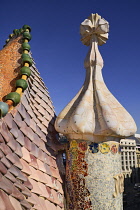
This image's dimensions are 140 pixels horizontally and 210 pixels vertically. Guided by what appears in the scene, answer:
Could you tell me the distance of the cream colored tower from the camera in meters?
4.12

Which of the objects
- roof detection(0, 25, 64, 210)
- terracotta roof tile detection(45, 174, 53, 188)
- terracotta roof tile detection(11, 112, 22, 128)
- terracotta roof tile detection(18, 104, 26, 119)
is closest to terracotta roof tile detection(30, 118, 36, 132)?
roof detection(0, 25, 64, 210)

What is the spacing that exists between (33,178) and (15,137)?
768 millimetres

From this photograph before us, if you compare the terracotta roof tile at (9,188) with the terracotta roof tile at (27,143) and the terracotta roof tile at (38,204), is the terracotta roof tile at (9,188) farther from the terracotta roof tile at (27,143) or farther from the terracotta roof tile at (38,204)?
the terracotta roof tile at (27,143)

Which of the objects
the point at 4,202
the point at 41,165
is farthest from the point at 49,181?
the point at 4,202

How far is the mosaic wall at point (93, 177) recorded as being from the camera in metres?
4.11

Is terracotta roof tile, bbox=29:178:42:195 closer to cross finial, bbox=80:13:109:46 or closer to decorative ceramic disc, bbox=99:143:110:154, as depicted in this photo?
decorative ceramic disc, bbox=99:143:110:154

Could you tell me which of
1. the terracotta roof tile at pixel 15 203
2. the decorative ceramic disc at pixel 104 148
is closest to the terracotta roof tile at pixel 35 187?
the terracotta roof tile at pixel 15 203

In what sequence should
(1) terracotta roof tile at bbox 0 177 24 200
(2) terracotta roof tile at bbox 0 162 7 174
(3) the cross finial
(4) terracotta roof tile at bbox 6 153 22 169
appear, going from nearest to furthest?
(1) terracotta roof tile at bbox 0 177 24 200 < (2) terracotta roof tile at bbox 0 162 7 174 < (4) terracotta roof tile at bbox 6 153 22 169 < (3) the cross finial

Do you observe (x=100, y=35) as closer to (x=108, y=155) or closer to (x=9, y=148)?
(x=108, y=155)

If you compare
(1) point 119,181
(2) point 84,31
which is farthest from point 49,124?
(2) point 84,31

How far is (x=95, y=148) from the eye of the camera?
14.0ft

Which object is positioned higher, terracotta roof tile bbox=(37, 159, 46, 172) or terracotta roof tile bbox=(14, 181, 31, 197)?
terracotta roof tile bbox=(37, 159, 46, 172)

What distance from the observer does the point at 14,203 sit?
95.7 inches

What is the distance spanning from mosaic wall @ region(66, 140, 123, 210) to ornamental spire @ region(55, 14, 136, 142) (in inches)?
9.7
